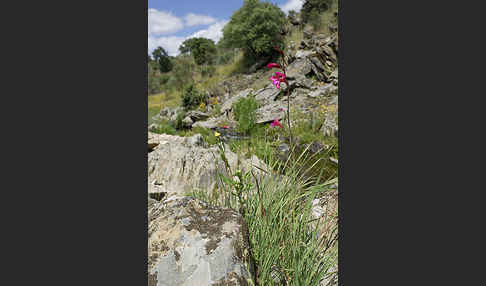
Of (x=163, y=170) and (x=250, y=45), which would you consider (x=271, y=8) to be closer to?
(x=250, y=45)

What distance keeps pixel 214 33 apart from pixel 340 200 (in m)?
1.52

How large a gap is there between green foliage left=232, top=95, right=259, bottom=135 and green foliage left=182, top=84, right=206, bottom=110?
246 centimetres

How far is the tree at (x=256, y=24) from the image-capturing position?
294 cm

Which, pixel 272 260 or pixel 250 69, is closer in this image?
pixel 272 260

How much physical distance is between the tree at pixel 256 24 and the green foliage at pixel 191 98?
2.41 meters

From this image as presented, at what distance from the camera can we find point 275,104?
3.91 metres

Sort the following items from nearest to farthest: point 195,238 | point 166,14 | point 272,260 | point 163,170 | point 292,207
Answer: point 195,238 < point 272,260 < point 292,207 < point 166,14 < point 163,170

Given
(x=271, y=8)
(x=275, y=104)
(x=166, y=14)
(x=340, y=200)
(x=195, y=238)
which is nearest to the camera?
(x=195, y=238)

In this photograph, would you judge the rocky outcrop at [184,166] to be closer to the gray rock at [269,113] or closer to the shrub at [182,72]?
the gray rock at [269,113]

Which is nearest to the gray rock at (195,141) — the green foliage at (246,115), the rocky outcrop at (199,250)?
the green foliage at (246,115)

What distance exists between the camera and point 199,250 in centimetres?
97

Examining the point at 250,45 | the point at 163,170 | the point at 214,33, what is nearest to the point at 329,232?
the point at 214,33

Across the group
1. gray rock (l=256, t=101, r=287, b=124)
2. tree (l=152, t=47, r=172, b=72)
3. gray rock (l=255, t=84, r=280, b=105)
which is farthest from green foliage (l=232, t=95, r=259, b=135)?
tree (l=152, t=47, r=172, b=72)

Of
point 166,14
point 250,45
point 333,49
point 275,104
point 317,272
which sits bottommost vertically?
point 317,272
